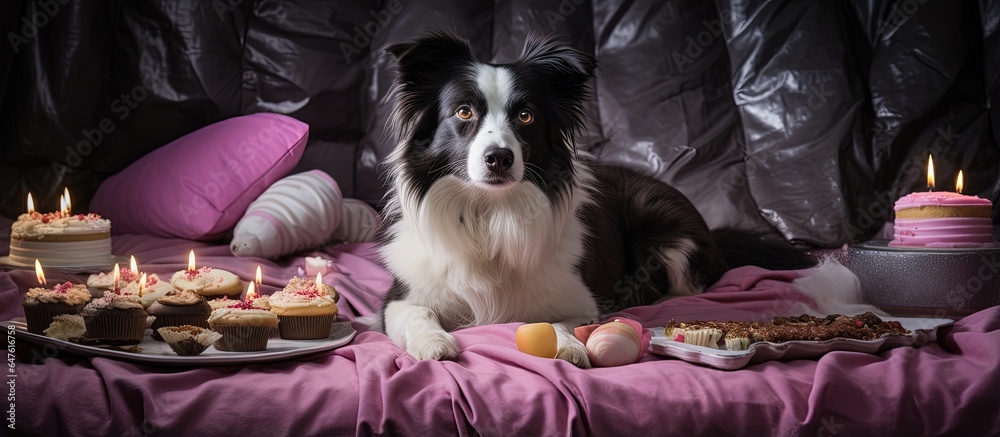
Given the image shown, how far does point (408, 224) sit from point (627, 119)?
1756 mm

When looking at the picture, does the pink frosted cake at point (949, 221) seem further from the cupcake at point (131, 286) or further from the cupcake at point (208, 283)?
the cupcake at point (131, 286)

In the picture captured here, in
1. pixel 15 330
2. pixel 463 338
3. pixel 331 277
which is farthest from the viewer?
pixel 331 277

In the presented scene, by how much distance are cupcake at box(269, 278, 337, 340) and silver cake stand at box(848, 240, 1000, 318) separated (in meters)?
1.74

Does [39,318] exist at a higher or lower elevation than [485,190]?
lower

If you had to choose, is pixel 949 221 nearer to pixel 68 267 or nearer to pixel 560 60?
pixel 560 60

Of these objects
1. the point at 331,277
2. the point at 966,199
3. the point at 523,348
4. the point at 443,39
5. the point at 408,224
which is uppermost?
the point at 443,39

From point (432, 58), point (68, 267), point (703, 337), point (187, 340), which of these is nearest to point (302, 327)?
point (187, 340)

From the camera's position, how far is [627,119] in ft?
12.8

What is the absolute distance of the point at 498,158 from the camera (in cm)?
210

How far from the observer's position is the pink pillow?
3338 mm

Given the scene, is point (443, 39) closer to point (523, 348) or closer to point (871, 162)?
point (523, 348)

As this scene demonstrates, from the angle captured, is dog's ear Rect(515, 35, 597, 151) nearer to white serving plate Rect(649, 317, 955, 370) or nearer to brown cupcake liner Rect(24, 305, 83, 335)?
white serving plate Rect(649, 317, 955, 370)

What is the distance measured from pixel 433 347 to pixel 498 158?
20.6 inches

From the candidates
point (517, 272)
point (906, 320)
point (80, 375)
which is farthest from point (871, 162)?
point (80, 375)
